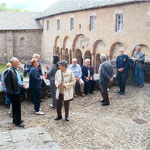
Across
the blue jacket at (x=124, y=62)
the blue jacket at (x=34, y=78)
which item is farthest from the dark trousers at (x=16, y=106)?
the blue jacket at (x=124, y=62)

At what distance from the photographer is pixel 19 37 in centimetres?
3028

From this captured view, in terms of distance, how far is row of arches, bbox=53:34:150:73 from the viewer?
1770 cm

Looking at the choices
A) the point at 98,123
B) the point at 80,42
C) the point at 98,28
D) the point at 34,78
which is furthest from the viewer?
the point at 80,42

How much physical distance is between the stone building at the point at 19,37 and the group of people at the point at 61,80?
22.2m

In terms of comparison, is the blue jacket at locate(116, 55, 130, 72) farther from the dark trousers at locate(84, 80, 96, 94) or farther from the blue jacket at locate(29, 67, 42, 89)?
the blue jacket at locate(29, 67, 42, 89)

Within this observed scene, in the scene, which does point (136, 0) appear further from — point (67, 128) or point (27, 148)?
point (27, 148)

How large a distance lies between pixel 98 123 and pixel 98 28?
44.1ft

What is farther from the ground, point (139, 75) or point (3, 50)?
point (3, 50)

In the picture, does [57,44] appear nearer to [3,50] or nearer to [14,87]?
[3,50]

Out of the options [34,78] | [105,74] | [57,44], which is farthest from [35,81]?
[57,44]

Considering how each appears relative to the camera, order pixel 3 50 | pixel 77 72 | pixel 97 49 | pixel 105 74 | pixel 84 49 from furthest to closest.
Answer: pixel 3 50 < pixel 84 49 < pixel 97 49 < pixel 77 72 < pixel 105 74

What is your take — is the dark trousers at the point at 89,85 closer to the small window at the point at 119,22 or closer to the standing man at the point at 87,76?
the standing man at the point at 87,76

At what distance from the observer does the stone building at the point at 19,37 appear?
2968cm

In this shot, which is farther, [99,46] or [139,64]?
[99,46]
